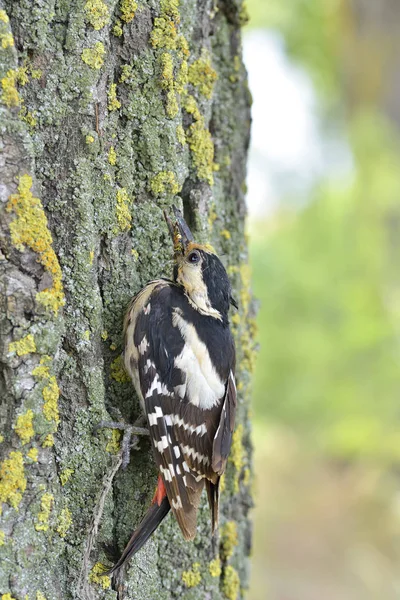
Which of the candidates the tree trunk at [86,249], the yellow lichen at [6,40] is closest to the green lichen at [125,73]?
the tree trunk at [86,249]

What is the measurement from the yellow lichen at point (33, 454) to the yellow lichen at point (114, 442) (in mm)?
223

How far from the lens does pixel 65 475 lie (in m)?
1.81

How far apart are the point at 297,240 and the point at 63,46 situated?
2.96 metres

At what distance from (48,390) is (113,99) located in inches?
A: 32.9

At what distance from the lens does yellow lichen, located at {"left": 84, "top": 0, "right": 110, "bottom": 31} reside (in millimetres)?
1819

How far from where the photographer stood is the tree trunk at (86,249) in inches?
66.4

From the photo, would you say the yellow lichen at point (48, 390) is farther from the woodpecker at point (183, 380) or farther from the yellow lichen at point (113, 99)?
the yellow lichen at point (113, 99)

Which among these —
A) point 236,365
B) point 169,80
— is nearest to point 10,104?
point 169,80

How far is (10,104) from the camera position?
65.7 inches

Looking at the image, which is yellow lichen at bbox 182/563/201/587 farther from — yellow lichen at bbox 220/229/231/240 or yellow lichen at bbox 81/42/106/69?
yellow lichen at bbox 81/42/106/69

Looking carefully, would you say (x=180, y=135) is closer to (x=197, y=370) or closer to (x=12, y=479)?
(x=197, y=370)

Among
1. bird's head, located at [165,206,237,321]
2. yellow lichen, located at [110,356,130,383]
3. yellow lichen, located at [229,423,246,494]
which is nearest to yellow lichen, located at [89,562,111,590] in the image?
yellow lichen, located at [110,356,130,383]

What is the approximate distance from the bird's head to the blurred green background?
1.57 m

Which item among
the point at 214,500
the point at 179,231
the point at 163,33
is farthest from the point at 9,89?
the point at 214,500
